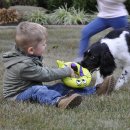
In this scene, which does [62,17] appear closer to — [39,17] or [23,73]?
[39,17]

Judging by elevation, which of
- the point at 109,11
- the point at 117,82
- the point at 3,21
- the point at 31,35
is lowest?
the point at 3,21

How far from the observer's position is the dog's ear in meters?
6.33

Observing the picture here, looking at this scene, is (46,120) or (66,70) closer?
(46,120)

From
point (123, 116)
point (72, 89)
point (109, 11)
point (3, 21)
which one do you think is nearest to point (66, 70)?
point (72, 89)

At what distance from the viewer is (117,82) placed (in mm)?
6543

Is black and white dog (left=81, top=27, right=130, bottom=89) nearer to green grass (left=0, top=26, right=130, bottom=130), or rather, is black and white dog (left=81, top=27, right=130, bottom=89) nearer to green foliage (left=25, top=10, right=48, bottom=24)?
green grass (left=0, top=26, right=130, bottom=130)

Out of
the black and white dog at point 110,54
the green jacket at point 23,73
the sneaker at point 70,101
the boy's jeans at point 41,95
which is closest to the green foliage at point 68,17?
the black and white dog at point 110,54

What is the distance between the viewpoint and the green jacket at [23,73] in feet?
17.2

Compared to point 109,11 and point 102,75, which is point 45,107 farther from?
point 109,11

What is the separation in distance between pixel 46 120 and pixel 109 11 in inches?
132

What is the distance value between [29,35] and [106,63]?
148cm

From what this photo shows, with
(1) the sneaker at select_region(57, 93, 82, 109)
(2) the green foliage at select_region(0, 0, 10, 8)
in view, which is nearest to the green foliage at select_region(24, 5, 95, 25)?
(2) the green foliage at select_region(0, 0, 10, 8)

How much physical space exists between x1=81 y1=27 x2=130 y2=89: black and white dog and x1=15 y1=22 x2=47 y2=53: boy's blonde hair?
1275 millimetres

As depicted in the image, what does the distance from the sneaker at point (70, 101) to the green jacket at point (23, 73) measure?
17.0 inches
